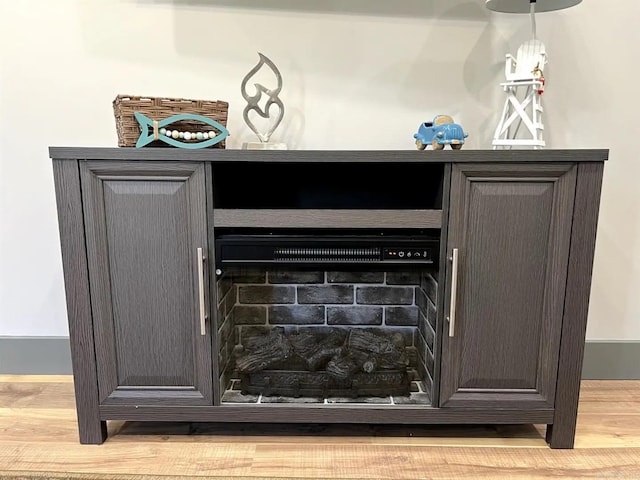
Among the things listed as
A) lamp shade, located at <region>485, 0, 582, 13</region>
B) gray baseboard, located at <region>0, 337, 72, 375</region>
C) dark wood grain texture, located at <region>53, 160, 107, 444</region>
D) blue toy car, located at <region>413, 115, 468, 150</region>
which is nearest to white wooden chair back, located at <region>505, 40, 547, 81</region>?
lamp shade, located at <region>485, 0, 582, 13</region>

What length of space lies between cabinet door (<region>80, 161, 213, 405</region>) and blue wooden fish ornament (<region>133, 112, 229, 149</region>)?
0.10 m

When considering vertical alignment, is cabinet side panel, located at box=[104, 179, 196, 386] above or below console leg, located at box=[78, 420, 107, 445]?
above

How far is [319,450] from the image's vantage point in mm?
1303

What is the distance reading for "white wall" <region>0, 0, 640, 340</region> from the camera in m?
1.58

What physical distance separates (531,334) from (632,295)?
0.77 m

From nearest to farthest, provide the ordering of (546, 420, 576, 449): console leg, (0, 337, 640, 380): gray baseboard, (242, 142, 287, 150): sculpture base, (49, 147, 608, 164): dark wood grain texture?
(49, 147, 608, 164): dark wood grain texture, (546, 420, 576, 449): console leg, (242, 142, 287, 150): sculpture base, (0, 337, 640, 380): gray baseboard

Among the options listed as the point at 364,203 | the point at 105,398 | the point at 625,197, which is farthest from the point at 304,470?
the point at 625,197

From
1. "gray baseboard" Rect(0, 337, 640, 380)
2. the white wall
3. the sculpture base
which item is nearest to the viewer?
the sculpture base

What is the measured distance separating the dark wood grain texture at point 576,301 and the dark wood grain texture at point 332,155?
8 centimetres

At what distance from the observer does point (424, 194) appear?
1439mm

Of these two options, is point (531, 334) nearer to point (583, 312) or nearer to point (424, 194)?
point (583, 312)

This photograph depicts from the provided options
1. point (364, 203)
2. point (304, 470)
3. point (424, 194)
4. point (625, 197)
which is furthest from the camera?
point (625, 197)

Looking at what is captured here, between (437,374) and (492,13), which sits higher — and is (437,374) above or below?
below

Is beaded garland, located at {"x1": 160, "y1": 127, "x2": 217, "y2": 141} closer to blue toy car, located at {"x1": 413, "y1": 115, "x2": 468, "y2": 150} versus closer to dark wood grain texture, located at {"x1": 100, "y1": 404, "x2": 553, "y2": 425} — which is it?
blue toy car, located at {"x1": 413, "y1": 115, "x2": 468, "y2": 150}
